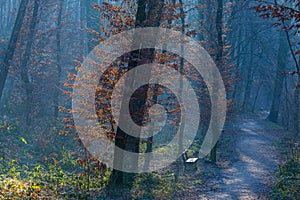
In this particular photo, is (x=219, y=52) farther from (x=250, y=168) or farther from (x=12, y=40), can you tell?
(x=12, y=40)

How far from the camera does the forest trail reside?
11569 mm

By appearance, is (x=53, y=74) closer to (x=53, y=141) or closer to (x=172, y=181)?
(x=53, y=141)

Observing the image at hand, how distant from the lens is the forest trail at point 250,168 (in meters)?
11.6

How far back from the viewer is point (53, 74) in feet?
80.8

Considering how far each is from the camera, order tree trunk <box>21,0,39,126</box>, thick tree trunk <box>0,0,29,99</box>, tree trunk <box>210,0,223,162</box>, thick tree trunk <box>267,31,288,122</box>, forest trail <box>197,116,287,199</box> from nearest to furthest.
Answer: forest trail <box>197,116,287,199</box>
thick tree trunk <box>0,0,29,99</box>
tree trunk <box>210,0,223,162</box>
tree trunk <box>21,0,39,126</box>
thick tree trunk <box>267,31,288,122</box>

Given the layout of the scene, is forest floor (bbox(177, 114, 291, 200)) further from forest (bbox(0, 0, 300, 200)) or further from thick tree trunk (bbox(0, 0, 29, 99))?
thick tree trunk (bbox(0, 0, 29, 99))

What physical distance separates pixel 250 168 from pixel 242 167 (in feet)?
1.37

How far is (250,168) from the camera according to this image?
51.9 feet

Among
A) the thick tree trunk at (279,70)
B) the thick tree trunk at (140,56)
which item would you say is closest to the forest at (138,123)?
the thick tree trunk at (140,56)

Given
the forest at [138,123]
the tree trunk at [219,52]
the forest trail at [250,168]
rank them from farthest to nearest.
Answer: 1. the tree trunk at [219,52]
2. the forest trail at [250,168]
3. the forest at [138,123]

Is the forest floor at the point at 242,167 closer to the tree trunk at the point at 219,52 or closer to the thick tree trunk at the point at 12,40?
the tree trunk at the point at 219,52

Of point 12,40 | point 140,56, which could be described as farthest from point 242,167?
point 12,40

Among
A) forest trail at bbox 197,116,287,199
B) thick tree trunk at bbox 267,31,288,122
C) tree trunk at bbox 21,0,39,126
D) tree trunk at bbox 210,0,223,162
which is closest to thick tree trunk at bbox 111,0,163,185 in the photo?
forest trail at bbox 197,116,287,199

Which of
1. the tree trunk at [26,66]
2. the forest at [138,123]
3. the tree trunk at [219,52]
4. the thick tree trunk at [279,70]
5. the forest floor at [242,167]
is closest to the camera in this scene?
the forest at [138,123]
